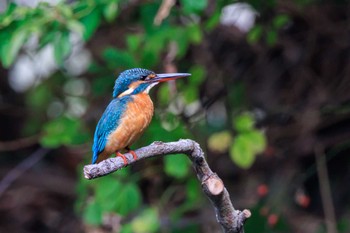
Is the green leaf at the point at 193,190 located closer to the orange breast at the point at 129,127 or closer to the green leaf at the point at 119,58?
the green leaf at the point at 119,58

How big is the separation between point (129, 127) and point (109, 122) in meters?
0.10

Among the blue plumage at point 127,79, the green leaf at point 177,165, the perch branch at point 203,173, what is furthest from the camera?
the green leaf at point 177,165

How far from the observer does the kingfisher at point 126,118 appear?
9.05 feet

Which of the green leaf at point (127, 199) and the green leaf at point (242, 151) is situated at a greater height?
the green leaf at point (242, 151)

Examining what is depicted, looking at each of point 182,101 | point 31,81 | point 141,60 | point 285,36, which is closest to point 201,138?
point 182,101

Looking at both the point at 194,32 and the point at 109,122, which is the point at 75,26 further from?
the point at 194,32

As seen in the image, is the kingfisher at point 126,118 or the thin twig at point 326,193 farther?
the thin twig at point 326,193

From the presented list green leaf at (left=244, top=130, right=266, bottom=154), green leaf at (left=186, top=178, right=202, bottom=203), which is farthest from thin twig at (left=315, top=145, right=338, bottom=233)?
green leaf at (left=186, top=178, right=202, bottom=203)

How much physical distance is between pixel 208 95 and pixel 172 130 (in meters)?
0.79

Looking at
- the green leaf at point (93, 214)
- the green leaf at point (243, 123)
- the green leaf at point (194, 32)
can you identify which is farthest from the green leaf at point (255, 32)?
the green leaf at point (93, 214)

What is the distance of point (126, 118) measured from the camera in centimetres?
277

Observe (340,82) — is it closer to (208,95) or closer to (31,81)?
(208,95)

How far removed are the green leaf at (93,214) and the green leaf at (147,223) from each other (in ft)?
0.61

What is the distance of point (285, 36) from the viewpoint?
172 inches
